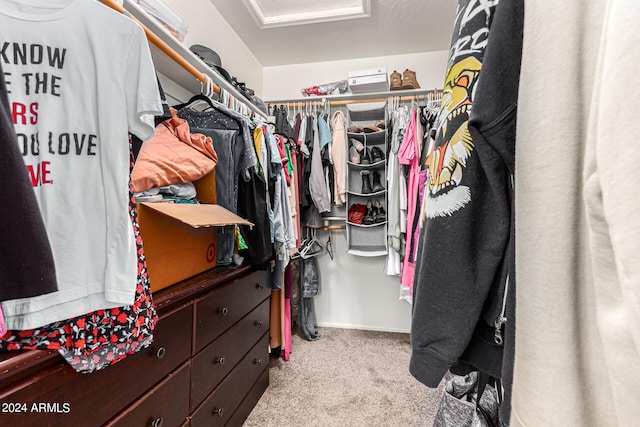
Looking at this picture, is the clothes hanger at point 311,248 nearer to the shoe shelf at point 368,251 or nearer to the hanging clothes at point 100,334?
the shoe shelf at point 368,251

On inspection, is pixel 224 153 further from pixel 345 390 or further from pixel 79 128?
pixel 345 390

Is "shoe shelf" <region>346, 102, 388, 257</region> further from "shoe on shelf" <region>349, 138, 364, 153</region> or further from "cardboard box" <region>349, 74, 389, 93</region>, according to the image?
"cardboard box" <region>349, 74, 389, 93</region>

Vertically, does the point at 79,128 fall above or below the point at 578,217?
above

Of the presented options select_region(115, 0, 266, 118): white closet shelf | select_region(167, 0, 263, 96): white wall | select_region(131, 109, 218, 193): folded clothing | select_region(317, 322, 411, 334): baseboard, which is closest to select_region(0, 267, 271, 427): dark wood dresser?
select_region(131, 109, 218, 193): folded clothing

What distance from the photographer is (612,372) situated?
25 centimetres

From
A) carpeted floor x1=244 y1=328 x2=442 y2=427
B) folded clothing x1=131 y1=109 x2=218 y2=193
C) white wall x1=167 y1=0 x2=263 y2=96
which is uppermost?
white wall x1=167 y1=0 x2=263 y2=96

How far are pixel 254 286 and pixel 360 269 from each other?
4.42ft

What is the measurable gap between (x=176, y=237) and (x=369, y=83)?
1.91 m

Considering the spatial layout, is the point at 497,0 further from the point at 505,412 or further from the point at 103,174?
the point at 103,174

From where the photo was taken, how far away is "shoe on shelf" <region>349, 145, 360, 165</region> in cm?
233

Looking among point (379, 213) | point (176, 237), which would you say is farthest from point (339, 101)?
point (176, 237)

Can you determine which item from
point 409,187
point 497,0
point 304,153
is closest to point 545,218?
point 497,0

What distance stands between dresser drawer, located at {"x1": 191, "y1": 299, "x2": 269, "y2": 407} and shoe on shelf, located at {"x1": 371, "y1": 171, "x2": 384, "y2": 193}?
132 cm

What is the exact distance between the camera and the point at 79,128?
60 cm
